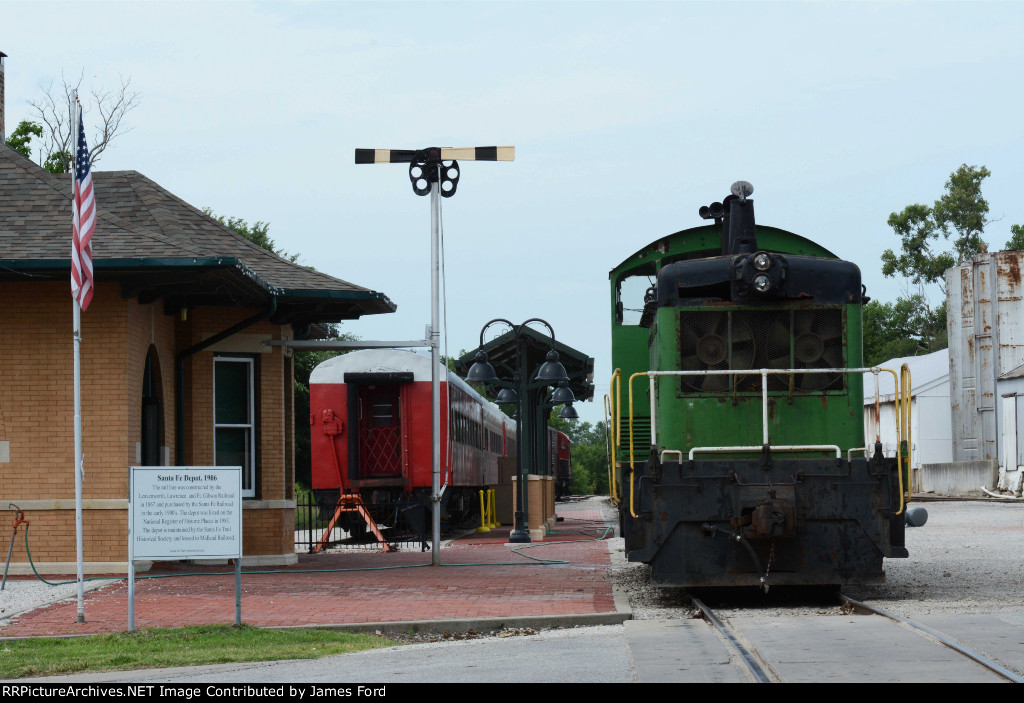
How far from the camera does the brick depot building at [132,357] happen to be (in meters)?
15.0

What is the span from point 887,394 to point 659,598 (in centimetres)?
3995

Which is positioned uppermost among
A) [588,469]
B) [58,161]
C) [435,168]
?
[58,161]

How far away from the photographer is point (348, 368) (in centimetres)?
2242

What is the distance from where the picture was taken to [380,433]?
2289 centimetres

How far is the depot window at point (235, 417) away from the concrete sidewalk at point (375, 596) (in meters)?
1.62

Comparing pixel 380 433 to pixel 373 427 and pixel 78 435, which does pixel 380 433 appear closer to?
pixel 373 427

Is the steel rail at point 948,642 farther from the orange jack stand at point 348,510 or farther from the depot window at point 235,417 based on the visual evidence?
the orange jack stand at point 348,510

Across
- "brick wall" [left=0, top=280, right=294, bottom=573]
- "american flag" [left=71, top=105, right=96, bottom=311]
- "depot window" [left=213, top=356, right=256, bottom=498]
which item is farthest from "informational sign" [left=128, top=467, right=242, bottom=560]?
"depot window" [left=213, top=356, right=256, bottom=498]

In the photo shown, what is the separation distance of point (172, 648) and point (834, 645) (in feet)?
15.4

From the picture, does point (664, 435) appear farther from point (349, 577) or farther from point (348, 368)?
point (348, 368)

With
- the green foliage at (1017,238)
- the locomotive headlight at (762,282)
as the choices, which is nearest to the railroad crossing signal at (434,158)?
the locomotive headlight at (762,282)

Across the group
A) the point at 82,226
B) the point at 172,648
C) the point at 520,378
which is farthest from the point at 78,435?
the point at 520,378

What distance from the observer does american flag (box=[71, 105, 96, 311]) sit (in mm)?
11727

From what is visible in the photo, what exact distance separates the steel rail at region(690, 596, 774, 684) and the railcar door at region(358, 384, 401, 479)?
1159 centimetres
